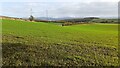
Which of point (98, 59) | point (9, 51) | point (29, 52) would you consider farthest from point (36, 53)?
point (98, 59)

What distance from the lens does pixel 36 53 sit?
26719 millimetres

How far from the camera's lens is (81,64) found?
79.9 feet

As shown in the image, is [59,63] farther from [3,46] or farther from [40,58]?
[3,46]

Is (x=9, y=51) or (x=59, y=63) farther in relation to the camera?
(x=9, y=51)

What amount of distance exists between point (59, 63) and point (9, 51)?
220 inches

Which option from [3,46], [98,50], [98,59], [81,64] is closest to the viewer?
[81,64]

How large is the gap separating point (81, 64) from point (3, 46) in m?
8.91

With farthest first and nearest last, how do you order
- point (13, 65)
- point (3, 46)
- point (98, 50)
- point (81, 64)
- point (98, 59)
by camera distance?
point (98, 50) → point (3, 46) → point (98, 59) → point (81, 64) → point (13, 65)

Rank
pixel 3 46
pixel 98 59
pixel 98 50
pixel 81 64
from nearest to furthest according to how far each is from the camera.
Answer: pixel 81 64 → pixel 98 59 → pixel 3 46 → pixel 98 50

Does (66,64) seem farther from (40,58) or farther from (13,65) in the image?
(13,65)

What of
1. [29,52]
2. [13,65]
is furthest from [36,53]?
[13,65]

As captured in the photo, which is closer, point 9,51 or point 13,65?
point 13,65

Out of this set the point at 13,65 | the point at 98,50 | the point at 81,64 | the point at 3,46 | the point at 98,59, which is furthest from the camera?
the point at 98,50

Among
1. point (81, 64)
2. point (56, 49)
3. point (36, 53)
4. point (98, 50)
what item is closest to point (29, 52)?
point (36, 53)
